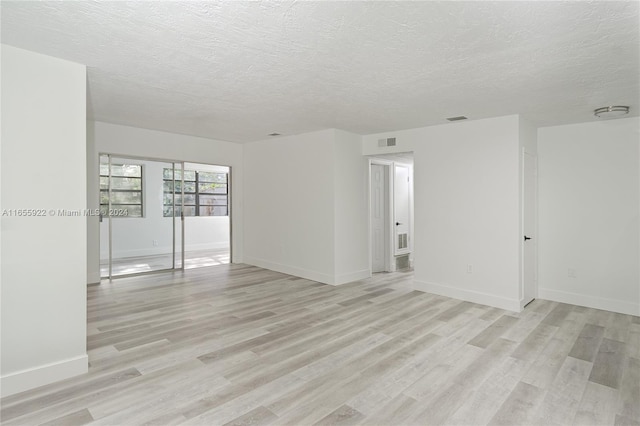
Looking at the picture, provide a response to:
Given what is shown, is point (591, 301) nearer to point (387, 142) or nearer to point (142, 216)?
point (387, 142)

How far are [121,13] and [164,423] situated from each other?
8.49ft

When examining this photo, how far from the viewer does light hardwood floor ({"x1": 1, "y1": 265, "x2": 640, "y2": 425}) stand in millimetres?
2330

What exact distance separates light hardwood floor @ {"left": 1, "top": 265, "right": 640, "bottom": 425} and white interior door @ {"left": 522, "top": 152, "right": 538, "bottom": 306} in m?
0.29

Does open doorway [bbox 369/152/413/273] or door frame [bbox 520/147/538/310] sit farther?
open doorway [bbox 369/152/413/273]

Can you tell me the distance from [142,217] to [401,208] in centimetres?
555

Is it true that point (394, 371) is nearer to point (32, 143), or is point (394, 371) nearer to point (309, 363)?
point (309, 363)

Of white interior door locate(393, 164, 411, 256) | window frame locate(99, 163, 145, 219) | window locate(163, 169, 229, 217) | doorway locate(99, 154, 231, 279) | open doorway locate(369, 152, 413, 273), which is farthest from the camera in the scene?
window locate(163, 169, 229, 217)

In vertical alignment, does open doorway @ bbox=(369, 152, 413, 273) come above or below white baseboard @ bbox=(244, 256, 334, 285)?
above

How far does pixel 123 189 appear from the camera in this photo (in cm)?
695

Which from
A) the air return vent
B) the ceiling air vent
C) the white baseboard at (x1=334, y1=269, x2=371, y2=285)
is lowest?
the white baseboard at (x1=334, y1=269, x2=371, y2=285)

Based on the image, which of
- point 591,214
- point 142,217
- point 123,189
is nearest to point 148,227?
point 142,217

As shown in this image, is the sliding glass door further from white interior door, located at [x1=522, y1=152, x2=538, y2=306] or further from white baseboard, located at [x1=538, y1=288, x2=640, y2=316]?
white baseboard, located at [x1=538, y1=288, x2=640, y2=316]

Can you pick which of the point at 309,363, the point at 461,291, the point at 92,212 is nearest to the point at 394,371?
the point at 309,363

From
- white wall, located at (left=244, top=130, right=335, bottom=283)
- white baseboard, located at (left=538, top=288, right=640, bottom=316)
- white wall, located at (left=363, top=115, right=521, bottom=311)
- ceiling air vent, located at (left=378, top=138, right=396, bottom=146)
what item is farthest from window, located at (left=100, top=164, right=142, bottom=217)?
white baseboard, located at (left=538, top=288, right=640, bottom=316)
